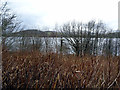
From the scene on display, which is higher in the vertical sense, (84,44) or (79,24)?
(79,24)

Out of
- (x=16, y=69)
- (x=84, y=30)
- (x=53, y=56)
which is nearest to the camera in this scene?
(x=16, y=69)

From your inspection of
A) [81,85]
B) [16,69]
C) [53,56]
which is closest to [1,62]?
[16,69]

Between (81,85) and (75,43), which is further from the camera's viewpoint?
(75,43)

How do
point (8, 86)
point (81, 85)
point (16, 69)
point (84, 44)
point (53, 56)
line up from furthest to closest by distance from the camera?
1. point (84, 44)
2. point (53, 56)
3. point (16, 69)
4. point (8, 86)
5. point (81, 85)

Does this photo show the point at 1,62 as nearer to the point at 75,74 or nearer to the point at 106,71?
the point at 75,74

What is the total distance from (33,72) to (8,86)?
0.48 m

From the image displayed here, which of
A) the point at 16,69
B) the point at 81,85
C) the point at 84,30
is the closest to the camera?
the point at 81,85

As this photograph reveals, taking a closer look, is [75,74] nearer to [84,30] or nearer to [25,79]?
[25,79]

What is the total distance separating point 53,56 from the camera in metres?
3.65

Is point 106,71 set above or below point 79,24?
below

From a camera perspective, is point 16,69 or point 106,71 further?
point 106,71

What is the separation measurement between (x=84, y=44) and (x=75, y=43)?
214cm

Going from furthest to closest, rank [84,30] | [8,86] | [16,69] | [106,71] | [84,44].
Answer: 1. [84,30]
2. [84,44]
3. [106,71]
4. [16,69]
5. [8,86]

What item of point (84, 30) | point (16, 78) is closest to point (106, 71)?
point (16, 78)
